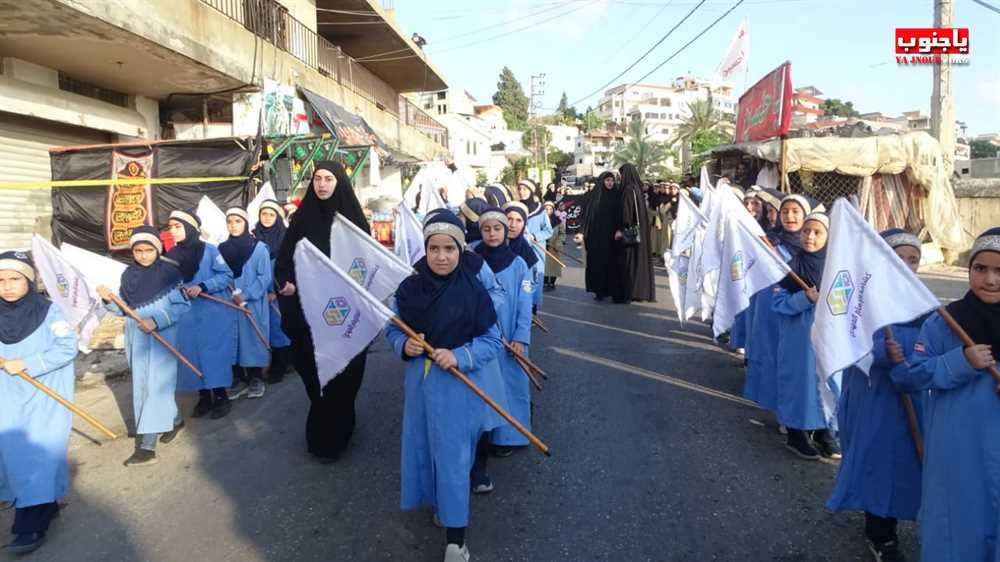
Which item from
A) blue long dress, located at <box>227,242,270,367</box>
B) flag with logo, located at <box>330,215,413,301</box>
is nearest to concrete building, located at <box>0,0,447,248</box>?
blue long dress, located at <box>227,242,270,367</box>

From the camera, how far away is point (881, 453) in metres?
2.82

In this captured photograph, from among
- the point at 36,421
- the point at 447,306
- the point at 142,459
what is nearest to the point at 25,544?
the point at 36,421

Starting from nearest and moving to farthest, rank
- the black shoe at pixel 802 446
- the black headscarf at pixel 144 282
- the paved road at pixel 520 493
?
the paved road at pixel 520 493 → the black shoe at pixel 802 446 → the black headscarf at pixel 144 282

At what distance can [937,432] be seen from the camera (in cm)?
235

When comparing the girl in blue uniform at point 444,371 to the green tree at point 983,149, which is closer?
the girl in blue uniform at point 444,371

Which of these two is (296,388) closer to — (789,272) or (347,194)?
(347,194)

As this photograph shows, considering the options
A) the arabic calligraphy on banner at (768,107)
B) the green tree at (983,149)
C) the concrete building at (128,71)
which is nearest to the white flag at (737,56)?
the arabic calligraphy on banner at (768,107)

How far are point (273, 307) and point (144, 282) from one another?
1.94 meters

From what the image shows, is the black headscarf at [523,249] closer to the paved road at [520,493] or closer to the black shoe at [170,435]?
the paved road at [520,493]

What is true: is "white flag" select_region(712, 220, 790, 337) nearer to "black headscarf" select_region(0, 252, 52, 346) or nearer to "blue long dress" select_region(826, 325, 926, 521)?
"blue long dress" select_region(826, 325, 926, 521)

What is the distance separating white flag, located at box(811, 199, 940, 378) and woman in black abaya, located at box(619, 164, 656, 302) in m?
6.58

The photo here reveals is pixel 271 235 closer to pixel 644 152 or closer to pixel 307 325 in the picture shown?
pixel 307 325

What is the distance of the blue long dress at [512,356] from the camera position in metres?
4.01

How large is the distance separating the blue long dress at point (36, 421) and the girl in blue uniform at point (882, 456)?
3888 millimetres
